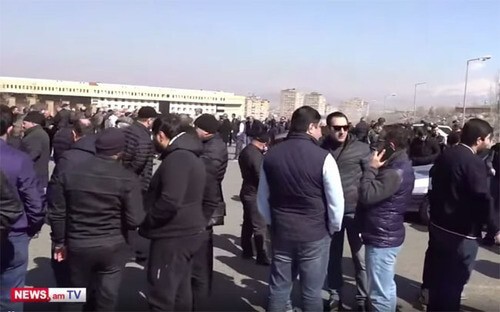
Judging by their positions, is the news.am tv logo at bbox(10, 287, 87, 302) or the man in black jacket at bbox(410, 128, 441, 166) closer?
the news.am tv logo at bbox(10, 287, 87, 302)

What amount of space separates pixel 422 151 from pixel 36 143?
294 inches

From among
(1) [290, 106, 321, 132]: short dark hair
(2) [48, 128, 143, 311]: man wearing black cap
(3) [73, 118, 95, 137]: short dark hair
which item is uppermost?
(1) [290, 106, 321, 132]: short dark hair

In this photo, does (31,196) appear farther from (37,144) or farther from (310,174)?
(37,144)

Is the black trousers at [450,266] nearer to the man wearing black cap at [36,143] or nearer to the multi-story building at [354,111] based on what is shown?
the multi-story building at [354,111]

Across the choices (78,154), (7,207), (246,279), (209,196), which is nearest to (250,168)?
(246,279)

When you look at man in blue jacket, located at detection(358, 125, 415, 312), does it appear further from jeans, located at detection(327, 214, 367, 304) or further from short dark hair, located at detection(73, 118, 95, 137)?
short dark hair, located at detection(73, 118, 95, 137)

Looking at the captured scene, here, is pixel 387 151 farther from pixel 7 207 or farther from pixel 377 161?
pixel 7 207

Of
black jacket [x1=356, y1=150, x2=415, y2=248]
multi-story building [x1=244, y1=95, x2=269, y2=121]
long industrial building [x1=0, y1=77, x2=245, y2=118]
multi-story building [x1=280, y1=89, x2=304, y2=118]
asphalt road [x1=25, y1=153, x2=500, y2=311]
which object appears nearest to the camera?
black jacket [x1=356, y1=150, x2=415, y2=248]

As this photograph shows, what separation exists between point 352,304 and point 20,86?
87.4m

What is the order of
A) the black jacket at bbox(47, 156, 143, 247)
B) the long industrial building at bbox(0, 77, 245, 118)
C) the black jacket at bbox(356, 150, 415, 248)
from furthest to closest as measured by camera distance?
1. the long industrial building at bbox(0, 77, 245, 118)
2. the black jacket at bbox(356, 150, 415, 248)
3. the black jacket at bbox(47, 156, 143, 247)

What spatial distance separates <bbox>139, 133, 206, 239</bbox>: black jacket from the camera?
3674mm

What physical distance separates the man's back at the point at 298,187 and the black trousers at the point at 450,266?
1143mm

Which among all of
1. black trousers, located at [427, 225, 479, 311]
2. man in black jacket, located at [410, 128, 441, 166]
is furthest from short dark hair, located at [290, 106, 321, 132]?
man in black jacket, located at [410, 128, 441, 166]

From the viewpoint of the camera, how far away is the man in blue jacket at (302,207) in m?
3.83
